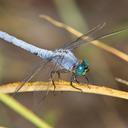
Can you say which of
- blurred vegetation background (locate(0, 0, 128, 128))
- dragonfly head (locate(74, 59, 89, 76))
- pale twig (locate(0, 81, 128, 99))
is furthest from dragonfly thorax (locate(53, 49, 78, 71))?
pale twig (locate(0, 81, 128, 99))

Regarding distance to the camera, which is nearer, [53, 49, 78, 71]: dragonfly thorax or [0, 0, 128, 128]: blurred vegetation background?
[53, 49, 78, 71]: dragonfly thorax

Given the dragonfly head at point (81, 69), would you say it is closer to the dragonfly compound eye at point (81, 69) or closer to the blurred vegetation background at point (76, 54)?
the dragonfly compound eye at point (81, 69)

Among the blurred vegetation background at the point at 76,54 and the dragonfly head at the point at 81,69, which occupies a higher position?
the blurred vegetation background at the point at 76,54

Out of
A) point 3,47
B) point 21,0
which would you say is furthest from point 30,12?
point 3,47

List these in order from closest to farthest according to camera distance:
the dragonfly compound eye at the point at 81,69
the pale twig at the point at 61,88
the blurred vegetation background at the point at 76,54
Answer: the pale twig at the point at 61,88, the dragonfly compound eye at the point at 81,69, the blurred vegetation background at the point at 76,54

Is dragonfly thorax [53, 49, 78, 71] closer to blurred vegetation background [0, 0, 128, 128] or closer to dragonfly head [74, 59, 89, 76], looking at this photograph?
dragonfly head [74, 59, 89, 76]

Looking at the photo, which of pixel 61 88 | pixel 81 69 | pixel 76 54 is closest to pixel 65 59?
pixel 81 69

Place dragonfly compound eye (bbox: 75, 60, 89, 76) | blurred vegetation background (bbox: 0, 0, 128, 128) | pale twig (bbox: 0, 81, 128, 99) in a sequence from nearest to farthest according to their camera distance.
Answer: pale twig (bbox: 0, 81, 128, 99) → dragonfly compound eye (bbox: 75, 60, 89, 76) → blurred vegetation background (bbox: 0, 0, 128, 128)

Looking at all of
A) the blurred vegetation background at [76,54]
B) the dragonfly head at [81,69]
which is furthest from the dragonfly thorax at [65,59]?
the blurred vegetation background at [76,54]

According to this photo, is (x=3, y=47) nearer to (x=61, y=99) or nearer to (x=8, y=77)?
(x=8, y=77)

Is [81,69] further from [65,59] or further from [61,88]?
[61,88]
